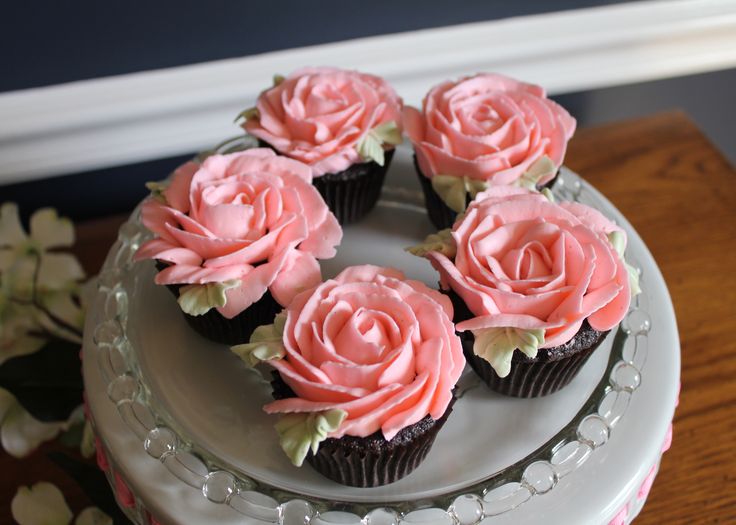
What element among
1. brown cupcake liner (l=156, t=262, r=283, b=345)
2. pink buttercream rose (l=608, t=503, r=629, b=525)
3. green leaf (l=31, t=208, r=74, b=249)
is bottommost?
green leaf (l=31, t=208, r=74, b=249)

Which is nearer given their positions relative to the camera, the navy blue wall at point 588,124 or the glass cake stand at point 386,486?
the glass cake stand at point 386,486

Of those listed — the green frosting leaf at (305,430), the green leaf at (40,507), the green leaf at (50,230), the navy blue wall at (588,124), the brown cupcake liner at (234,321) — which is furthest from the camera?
the navy blue wall at (588,124)

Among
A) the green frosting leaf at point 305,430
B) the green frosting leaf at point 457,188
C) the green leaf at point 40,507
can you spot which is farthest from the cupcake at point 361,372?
the green leaf at point 40,507

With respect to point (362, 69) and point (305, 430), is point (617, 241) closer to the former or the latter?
point (305, 430)

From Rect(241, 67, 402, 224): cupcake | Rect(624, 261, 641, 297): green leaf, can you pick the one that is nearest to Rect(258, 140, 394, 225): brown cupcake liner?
Rect(241, 67, 402, 224): cupcake

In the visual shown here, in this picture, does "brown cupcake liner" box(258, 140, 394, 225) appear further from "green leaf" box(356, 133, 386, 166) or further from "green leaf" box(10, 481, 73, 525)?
"green leaf" box(10, 481, 73, 525)

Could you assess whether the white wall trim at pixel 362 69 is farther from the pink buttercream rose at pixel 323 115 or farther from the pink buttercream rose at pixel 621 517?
the pink buttercream rose at pixel 621 517

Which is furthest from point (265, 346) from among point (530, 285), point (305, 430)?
point (530, 285)
